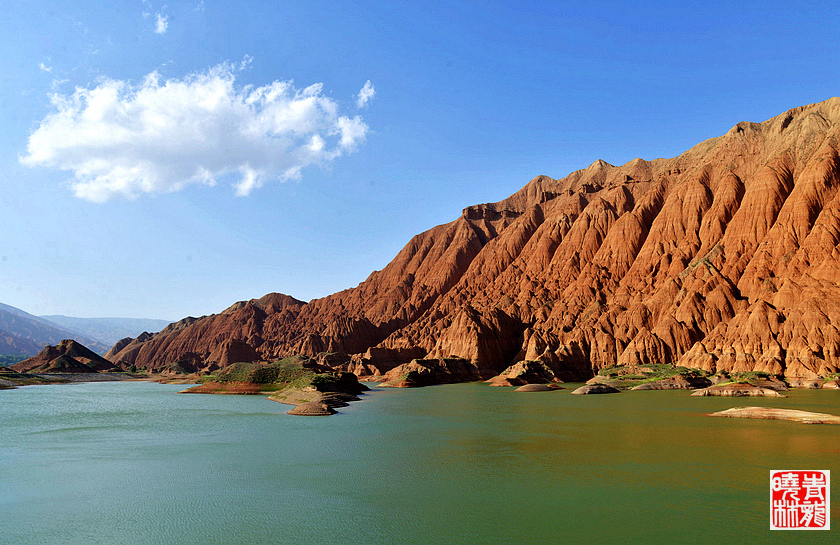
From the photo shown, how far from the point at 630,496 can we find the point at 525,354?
372ft

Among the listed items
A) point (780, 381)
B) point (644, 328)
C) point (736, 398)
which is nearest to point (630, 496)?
point (736, 398)

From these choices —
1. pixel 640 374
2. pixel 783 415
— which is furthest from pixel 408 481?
pixel 640 374

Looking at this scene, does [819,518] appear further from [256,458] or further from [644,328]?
[644,328]

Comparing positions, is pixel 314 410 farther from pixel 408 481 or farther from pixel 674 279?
pixel 674 279

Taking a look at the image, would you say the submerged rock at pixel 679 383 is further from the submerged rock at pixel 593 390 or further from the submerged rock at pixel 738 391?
the submerged rock at pixel 738 391

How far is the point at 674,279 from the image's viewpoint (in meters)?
129

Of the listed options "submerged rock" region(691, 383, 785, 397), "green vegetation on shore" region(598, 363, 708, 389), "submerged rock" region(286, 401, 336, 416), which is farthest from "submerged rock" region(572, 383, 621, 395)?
"submerged rock" region(286, 401, 336, 416)

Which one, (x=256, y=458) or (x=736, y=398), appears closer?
(x=256, y=458)

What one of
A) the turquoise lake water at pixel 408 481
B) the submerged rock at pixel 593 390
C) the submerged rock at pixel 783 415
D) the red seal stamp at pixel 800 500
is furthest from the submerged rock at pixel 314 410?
the submerged rock at pixel 593 390

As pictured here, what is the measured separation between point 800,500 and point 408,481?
1542 cm

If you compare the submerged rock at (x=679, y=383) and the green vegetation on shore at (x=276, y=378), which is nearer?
the green vegetation on shore at (x=276, y=378)

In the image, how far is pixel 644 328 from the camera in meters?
117

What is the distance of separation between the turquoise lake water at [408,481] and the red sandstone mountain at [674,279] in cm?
6782

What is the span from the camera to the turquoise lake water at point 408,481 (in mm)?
16766
